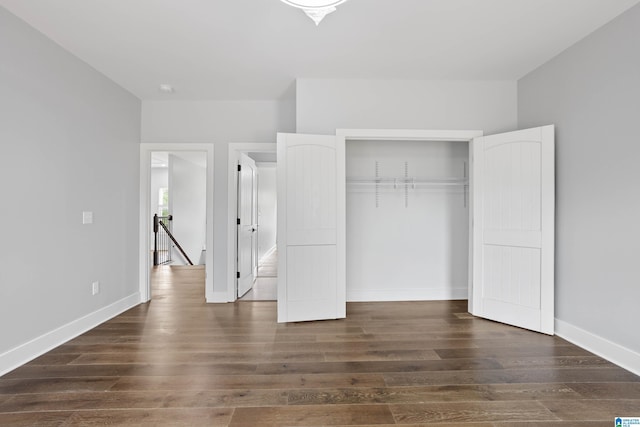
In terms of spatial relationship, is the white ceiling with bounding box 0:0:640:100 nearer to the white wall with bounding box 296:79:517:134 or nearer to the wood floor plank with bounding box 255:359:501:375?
the white wall with bounding box 296:79:517:134

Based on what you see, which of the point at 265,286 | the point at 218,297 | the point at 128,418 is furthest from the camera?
the point at 265,286

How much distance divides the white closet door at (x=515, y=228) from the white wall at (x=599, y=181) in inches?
5.8

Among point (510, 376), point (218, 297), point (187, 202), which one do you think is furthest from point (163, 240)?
point (510, 376)

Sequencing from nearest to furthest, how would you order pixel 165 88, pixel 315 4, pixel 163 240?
pixel 315 4, pixel 165 88, pixel 163 240

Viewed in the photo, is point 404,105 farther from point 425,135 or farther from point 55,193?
point 55,193

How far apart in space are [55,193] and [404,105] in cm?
370

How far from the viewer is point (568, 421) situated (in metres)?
1.84

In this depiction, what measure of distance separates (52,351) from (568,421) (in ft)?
12.7

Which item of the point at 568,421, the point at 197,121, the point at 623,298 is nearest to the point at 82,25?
the point at 197,121

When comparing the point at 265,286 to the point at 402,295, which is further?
the point at 265,286

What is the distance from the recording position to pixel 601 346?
2.70m

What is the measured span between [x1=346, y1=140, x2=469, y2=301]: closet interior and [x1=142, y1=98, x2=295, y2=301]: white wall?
117 cm

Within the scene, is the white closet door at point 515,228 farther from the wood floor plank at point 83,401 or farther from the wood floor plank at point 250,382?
the wood floor plank at point 83,401

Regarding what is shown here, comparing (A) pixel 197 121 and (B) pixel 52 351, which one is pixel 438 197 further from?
(B) pixel 52 351
